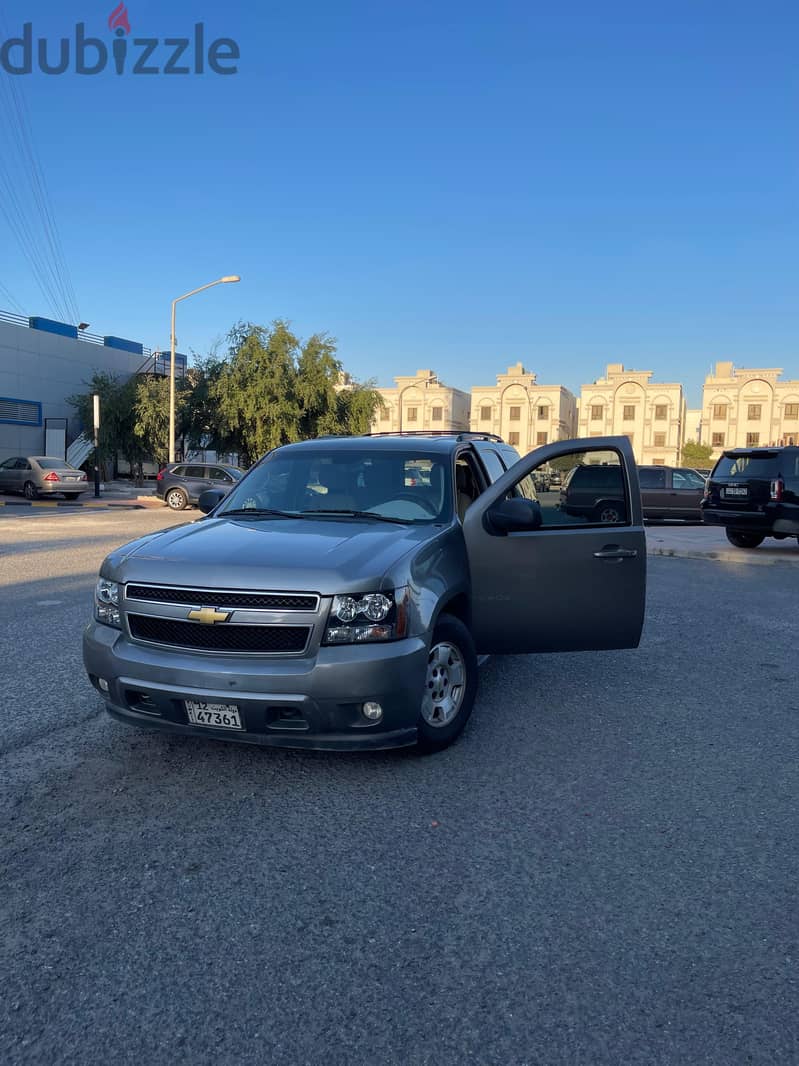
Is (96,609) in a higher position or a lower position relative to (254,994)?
higher

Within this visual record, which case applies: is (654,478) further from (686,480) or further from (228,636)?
(228,636)

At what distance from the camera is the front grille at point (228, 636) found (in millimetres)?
3748

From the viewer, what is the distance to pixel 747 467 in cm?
1480

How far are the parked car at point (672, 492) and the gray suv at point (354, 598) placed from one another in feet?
60.2

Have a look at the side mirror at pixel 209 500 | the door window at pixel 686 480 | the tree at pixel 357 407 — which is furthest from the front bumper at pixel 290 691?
the tree at pixel 357 407

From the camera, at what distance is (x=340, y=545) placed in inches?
162

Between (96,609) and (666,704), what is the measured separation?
3763 millimetres

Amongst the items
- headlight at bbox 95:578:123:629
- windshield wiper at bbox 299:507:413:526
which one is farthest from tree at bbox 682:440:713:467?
headlight at bbox 95:578:123:629

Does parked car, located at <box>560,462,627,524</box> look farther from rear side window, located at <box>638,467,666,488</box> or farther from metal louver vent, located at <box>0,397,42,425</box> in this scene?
metal louver vent, located at <box>0,397,42,425</box>

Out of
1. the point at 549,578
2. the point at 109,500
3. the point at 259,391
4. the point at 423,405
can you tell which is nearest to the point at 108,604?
the point at 549,578

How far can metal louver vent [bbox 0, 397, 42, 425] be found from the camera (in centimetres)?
3466

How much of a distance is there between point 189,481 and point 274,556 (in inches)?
918

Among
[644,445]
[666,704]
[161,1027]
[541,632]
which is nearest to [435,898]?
[161,1027]

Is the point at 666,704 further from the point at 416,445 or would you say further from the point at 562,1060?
the point at 562,1060
